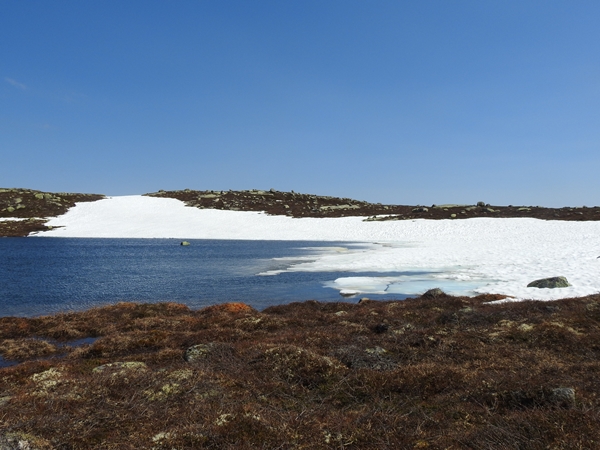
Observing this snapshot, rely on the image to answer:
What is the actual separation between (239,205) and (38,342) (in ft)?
311

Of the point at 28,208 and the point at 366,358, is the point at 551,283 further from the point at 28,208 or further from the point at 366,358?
the point at 28,208

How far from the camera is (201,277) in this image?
105 ft

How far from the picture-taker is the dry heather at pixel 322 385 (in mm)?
5980

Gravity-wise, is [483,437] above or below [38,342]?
above

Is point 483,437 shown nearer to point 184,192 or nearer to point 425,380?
point 425,380

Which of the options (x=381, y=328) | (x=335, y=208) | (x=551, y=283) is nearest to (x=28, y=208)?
(x=335, y=208)

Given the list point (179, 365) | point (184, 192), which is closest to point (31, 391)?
point (179, 365)

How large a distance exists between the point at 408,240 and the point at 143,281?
1668 inches

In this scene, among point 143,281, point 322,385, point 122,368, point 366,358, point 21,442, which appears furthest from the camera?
point 143,281

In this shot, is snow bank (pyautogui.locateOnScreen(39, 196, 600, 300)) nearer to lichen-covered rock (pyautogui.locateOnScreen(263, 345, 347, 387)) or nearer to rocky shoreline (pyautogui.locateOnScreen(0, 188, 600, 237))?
rocky shoreline (pyautogui.locateOnScreen(0, 188, 600, 237))

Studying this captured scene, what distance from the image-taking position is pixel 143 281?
3062 cm

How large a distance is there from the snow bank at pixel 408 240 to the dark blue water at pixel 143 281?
4.03 meters

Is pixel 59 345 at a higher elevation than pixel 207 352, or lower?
lower

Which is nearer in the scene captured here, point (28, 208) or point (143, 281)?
point (143, 281)
